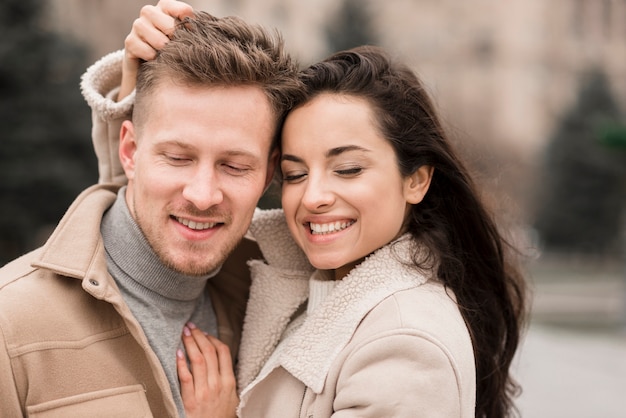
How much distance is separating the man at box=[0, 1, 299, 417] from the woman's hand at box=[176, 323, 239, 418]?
0.17ft

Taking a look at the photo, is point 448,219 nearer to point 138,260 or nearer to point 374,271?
point 374,271

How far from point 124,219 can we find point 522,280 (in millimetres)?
1780

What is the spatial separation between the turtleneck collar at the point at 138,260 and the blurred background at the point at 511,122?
961 mm

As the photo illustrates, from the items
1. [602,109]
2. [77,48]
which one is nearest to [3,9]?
[77,48]

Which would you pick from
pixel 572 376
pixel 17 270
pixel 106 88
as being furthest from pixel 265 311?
pixel 572 376

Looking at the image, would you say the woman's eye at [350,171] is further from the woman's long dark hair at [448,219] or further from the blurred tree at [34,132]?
the blurred tree at [34,132]

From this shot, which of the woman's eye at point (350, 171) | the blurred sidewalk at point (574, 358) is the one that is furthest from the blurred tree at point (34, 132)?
the woman's eye at point (350, 171)

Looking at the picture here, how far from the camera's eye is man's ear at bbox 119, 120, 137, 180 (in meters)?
2.87

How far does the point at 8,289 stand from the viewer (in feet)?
7.86

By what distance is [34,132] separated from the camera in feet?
47.6

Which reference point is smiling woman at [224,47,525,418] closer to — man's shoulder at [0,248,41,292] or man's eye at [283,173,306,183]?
man's eye at [283,173,306,183]

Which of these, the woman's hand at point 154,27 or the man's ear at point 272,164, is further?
the man's ear at point 272,164

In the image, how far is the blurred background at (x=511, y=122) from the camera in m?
9.05

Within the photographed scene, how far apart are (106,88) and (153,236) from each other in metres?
0.84
